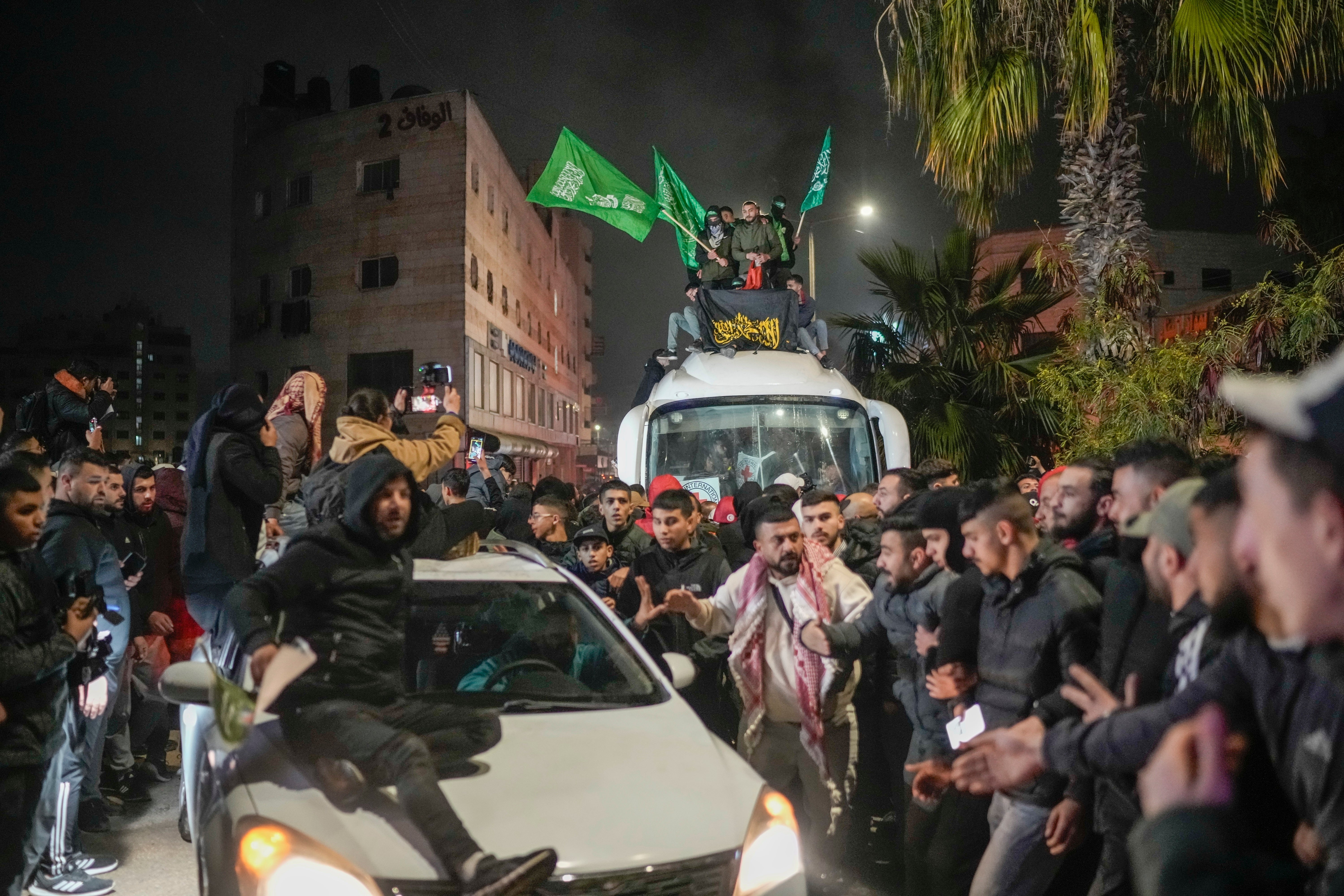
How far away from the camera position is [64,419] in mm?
6867

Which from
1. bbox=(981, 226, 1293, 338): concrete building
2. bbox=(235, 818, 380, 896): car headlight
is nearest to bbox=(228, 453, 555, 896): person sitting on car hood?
bbox=(235, 818, 380, 896): car headlight

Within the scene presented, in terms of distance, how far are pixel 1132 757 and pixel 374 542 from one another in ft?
8.07

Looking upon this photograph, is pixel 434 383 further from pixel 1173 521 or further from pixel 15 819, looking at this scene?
pixel 1173 521

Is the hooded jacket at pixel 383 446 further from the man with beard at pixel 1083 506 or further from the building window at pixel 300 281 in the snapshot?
the building window at pixel 300 281

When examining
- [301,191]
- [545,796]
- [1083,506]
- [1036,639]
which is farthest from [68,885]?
[301,191]

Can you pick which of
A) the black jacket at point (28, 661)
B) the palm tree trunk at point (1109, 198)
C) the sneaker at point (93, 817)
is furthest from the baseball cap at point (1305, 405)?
the palm tree trunk at point (1109, 198)

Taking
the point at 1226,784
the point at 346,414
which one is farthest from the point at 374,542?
the point at 1226,784

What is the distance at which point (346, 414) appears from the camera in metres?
4.59

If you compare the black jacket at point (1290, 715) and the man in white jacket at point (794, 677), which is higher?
the black jacket at point (1290, 715)

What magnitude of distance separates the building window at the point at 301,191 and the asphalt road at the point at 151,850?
Answer: 32.9m

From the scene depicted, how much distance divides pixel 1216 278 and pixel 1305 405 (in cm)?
4278

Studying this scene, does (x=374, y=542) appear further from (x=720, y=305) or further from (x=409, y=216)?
(x=409, y=216)

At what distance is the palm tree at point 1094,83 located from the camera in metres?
8.62

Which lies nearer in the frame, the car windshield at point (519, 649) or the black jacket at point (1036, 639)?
the black jacket at point (1036, 639)
